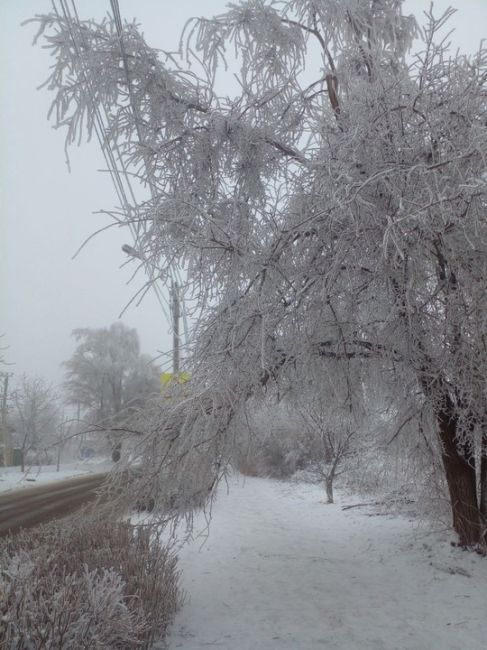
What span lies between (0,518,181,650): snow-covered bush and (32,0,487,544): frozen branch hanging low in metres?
1.07

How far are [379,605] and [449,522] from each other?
239 centimetres

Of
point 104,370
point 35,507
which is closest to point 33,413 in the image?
point 104,370

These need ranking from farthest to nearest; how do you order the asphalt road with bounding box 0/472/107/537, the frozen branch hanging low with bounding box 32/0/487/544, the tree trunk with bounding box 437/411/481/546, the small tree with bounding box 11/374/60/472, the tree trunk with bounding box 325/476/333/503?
the small tree with bounding box 11/374/60/472, the tree trunk with bounding box 325/476/333/503, the asphalt road with bounding box 0/472/107/537, the tree trunk with bounding box 437/411/481/546, the frozen branch hanging low with bounding box 32/0/487/544

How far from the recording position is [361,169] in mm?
4105

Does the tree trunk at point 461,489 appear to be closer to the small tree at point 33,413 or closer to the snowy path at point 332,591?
the snowy path at point 332,591

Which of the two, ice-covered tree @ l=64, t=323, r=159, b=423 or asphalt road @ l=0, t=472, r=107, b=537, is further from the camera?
ice-covered tree @ l=64, t=323, r=159, b=423

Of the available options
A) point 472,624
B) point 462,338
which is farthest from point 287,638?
point 462,338

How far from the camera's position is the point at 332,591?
17.2ft

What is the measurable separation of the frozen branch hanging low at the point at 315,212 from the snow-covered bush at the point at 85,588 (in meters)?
1.07

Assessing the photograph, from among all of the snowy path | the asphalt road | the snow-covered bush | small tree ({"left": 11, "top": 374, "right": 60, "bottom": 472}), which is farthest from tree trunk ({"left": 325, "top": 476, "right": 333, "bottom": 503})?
small tree ({"left": 11, "top": 374, "right": 60, "bottom": 472})

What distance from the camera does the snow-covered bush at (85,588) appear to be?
104 inches

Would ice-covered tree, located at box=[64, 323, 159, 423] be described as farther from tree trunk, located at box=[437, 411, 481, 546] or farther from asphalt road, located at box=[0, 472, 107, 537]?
tree trunk, located at box=[437, 411, 481, 546]

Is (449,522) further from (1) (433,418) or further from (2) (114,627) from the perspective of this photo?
(2) (114,627)

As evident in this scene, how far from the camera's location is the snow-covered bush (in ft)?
8.63
